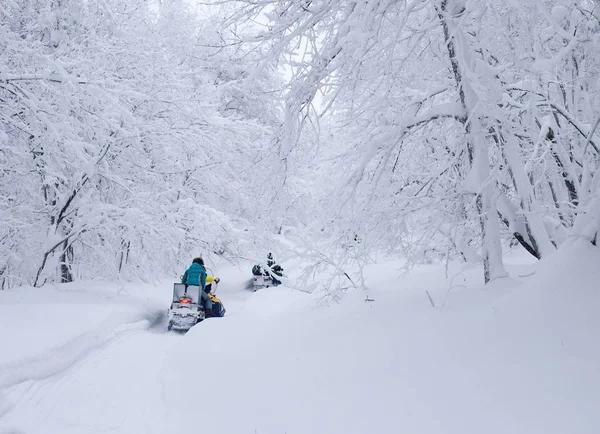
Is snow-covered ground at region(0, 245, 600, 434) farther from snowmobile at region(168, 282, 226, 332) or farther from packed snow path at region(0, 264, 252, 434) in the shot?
snowmobile at region(168, 282, 226, 332)

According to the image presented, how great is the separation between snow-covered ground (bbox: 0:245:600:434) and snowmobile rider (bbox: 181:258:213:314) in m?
3.39

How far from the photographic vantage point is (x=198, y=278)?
12.3 metres

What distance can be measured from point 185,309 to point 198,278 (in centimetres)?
109

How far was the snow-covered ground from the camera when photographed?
3791 millimetres

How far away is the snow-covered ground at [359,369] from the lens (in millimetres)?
3791

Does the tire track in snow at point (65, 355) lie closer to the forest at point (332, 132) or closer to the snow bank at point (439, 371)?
the snow bank at point (439, 371)

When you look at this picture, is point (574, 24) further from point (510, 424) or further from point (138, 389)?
point (138, 389)

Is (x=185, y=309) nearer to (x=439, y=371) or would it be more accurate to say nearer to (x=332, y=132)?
(x=332, y=132)

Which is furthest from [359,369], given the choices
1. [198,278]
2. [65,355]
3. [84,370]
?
[198,278]

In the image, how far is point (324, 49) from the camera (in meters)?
5.27

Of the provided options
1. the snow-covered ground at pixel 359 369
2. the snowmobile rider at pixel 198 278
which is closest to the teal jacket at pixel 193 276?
the snowmobile rider at pixel 198 278

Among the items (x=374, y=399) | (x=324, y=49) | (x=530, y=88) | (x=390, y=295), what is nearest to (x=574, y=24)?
(x=530, y=88)

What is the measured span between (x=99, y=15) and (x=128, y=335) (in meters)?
8.63

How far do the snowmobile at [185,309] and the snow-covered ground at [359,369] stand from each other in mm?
2283
